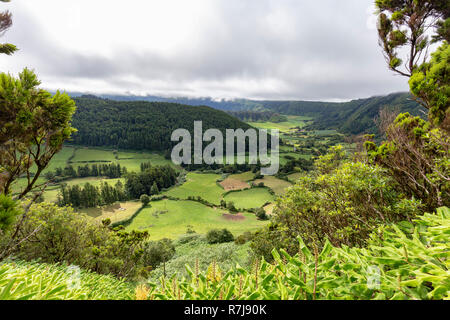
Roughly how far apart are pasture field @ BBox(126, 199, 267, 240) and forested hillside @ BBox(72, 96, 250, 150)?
83547 millimetres

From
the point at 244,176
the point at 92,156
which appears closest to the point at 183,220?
the point at 244,176

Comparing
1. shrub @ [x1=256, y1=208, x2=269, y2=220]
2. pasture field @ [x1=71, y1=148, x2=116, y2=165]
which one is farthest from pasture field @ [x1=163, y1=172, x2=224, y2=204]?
pasture field @ [x1=71, y1=148, x2=116, y2=165]

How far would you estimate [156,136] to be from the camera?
145 meters

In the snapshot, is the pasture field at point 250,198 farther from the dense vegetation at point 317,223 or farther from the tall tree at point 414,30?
the tall tree at point 414,30

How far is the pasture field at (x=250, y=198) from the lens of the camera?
216 feet

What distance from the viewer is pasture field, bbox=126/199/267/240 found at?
5031 cm

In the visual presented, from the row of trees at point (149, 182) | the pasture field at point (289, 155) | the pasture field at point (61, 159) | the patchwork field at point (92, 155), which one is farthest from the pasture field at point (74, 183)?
the pasture field at point (289, 155)

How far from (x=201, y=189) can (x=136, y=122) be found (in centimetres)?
12108

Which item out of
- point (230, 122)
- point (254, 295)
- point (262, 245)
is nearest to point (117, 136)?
point (230, 122)

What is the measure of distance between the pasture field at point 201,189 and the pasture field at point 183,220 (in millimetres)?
6572

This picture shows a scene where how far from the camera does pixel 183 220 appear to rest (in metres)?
57.9
